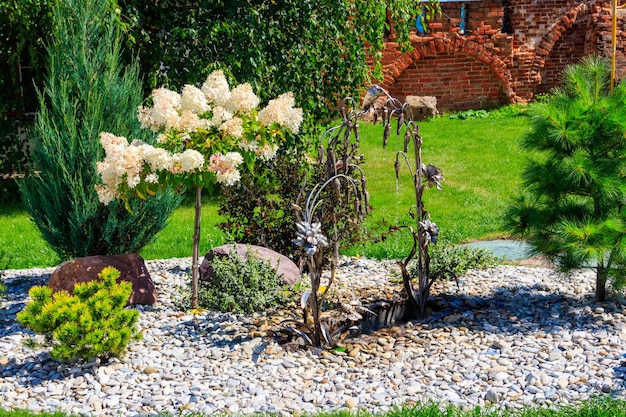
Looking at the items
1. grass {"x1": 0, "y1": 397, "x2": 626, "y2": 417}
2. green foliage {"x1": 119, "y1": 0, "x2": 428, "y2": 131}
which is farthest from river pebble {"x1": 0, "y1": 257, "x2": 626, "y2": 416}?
green foliage {"x1": 119, "y1": 0, "x2": 428, "y2": 131}

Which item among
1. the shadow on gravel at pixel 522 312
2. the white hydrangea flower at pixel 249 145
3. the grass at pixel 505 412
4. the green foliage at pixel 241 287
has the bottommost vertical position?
the grass at pixel 505 412

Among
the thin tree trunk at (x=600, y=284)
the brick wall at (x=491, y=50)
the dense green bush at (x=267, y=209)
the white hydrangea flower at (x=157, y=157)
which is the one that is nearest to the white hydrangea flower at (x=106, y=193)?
the white hydrangea flower at (x=157, y=157)

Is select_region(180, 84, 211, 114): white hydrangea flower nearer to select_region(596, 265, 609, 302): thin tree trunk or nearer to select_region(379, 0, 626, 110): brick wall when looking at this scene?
select_region(596, 265, 609, 302): thin tree trunk

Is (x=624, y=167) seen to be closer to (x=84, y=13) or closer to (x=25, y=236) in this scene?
(x=84, y=13)

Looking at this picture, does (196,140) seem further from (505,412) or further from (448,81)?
(448,81)

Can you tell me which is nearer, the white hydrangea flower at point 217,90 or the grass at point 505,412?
the grass at point 505,412

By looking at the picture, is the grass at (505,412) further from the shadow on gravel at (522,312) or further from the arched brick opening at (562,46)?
the arched brick opening at (562,46)

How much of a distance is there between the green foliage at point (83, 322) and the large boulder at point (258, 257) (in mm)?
1213

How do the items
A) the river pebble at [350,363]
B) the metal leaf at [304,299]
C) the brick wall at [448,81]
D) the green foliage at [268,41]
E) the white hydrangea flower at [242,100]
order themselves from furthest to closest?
the brick wall at [448,81], the green foliage at [268,41], the white hydrangea flower at [242,100], the metal leaf at [304,299], the river pebble at [350,363]

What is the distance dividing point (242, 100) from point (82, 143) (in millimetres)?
1582

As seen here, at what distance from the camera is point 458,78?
16.9m

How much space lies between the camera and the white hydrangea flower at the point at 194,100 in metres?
5.22

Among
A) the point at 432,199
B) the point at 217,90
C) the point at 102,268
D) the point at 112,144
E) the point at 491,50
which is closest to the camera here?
the point at 112,144

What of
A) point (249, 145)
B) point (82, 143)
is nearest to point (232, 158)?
point (249, 145)
